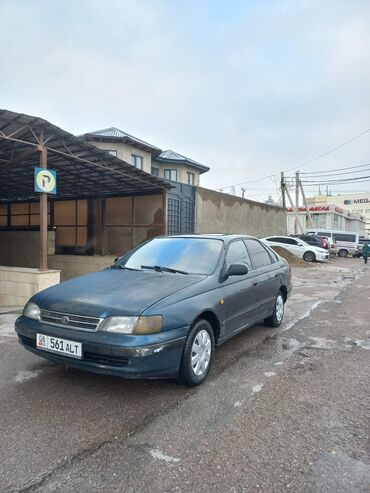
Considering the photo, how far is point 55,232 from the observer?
1603cm

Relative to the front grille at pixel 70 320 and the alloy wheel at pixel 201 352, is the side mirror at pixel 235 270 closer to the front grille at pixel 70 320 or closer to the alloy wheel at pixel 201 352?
the alloy wheel at pixel 201 352

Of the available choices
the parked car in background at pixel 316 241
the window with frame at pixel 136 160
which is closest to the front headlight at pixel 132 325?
the window with frame at pixel 136 160

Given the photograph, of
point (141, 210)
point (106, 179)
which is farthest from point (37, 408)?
point (141, 210)

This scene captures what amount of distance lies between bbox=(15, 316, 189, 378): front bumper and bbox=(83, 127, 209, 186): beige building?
17.2 meters

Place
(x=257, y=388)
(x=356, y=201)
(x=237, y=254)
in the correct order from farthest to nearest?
(x=356, y=201)
(x=237, y=254)
(x=257, y=388)

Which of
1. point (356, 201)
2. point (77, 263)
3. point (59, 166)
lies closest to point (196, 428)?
point (59, 166)

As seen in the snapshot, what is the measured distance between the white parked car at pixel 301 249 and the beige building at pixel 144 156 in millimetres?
7141

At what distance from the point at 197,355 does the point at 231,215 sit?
52.1 ft

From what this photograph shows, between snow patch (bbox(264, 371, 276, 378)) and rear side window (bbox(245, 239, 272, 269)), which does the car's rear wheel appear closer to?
rear side window (bbox(245, 239, 272, 269))

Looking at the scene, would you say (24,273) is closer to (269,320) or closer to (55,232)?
(269,320)

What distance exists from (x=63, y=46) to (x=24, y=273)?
7.89m

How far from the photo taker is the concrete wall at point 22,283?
25.6 feet

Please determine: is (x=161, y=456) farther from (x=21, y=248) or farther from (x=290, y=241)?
(x=290, y=241)

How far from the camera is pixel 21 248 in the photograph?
1645cm
